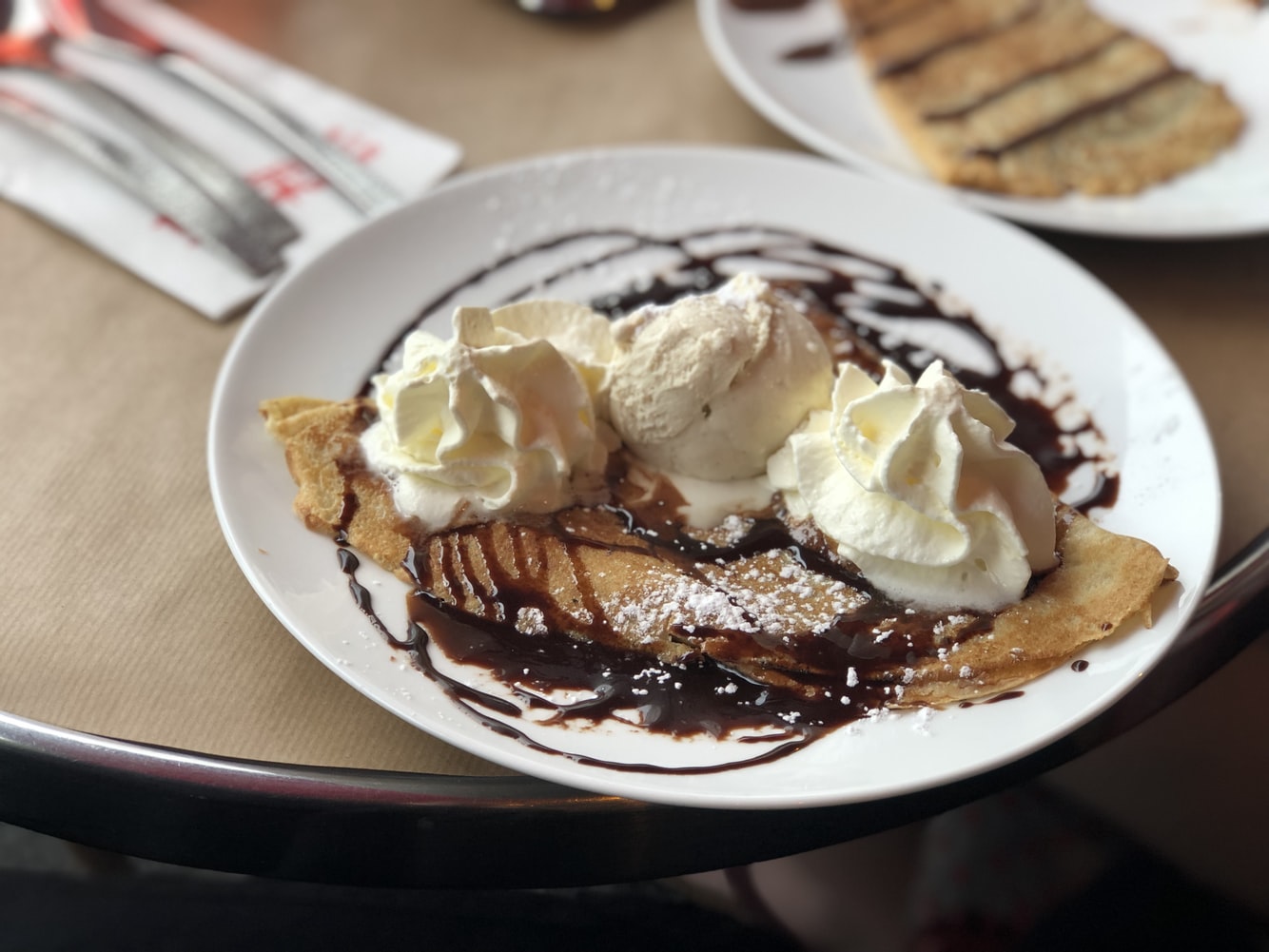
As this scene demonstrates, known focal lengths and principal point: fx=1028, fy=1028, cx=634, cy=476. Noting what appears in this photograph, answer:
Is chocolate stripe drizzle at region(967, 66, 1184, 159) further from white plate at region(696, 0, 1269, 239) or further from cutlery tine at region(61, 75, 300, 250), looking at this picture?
cutlery tine at region(61, 75, 300, 250)

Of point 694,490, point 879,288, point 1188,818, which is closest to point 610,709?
point 694,490

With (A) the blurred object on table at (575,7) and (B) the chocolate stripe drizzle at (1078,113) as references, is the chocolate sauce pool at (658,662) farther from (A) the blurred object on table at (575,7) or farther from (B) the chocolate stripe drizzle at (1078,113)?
(A) the blurred object on table at (575,7)

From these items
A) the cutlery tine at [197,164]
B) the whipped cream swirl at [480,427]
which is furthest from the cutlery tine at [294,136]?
the whipped cream swirl at [480,427]

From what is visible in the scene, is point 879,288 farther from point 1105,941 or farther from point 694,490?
point 1105,941

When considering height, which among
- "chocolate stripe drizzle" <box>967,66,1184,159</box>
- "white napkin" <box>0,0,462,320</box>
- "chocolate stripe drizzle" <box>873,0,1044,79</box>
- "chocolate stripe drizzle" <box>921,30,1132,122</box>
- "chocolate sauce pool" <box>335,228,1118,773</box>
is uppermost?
"white napkin" <box>0,0,462,320</box>

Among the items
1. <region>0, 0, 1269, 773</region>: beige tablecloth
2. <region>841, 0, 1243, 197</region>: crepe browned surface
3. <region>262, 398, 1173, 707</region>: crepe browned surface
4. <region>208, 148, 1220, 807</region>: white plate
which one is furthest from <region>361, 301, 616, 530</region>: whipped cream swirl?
<region>841, 0, 1243, 197</region>: crepe browned surface

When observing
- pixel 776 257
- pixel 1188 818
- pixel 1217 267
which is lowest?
pixel 1188 818
